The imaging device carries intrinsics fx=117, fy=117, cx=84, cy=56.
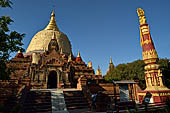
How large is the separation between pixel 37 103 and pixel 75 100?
10.7ft

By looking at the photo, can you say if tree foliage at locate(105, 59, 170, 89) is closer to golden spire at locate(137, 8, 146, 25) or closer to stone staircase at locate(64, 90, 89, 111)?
golden spire at locate(137, 8, 146, 25)

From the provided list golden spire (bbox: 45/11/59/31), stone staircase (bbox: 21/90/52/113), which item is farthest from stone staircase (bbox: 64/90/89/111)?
golden spire (bbox: 45/11/59/31)

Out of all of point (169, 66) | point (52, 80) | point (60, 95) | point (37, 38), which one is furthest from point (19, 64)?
point (169, 66)

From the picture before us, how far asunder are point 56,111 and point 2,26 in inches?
288

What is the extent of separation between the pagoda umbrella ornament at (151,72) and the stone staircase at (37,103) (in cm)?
934

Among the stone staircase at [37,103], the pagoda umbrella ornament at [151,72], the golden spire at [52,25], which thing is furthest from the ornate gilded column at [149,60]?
the golden spire at [52,25]

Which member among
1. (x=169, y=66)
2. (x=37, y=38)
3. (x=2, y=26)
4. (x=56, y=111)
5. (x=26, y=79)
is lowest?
(x=56, y=111)

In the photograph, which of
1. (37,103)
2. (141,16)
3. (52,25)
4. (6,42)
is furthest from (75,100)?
(52,25)

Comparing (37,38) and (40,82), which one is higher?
(37,38)

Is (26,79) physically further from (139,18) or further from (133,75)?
(133,75)

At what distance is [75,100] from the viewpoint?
10.8 meters

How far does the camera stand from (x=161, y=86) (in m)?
11.4

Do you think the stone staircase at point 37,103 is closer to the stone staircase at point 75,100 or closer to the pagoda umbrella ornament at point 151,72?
the stone staircase at point 75,100

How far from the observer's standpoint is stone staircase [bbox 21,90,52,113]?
29.7 ft
